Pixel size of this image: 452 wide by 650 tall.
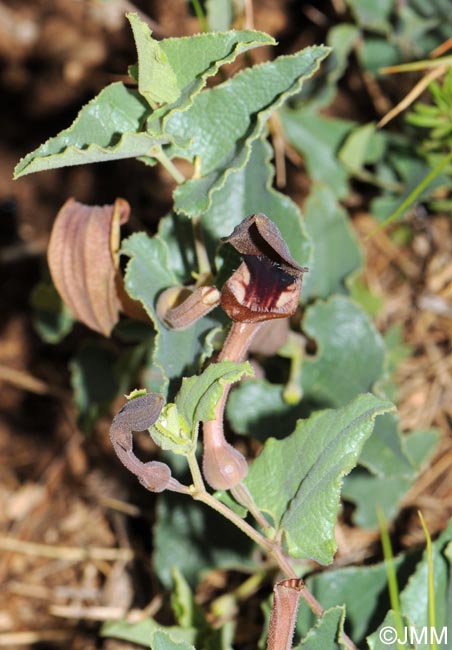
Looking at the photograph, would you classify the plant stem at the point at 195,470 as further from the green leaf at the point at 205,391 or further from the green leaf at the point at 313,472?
the green leaf at the point at 313,472

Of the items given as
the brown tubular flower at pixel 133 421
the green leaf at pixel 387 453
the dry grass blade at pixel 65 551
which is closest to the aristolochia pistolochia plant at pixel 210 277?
the brown tubular flower at pixel 133 421

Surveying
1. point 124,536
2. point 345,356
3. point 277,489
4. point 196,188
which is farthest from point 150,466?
point 124,536

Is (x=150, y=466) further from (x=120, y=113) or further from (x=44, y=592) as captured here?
(x=44, y=592)

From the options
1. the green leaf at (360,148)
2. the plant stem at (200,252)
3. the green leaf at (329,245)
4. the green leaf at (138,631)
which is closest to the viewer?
the plant stem at (200,252)

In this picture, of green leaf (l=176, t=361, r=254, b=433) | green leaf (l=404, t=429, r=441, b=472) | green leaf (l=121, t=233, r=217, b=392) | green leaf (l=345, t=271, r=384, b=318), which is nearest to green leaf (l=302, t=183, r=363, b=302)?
green leaf (l=345, t=271, r=384, b=318)

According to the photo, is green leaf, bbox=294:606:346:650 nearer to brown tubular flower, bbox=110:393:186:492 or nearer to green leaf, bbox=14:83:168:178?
brown tubular flower, bbox=110:393:186:492
